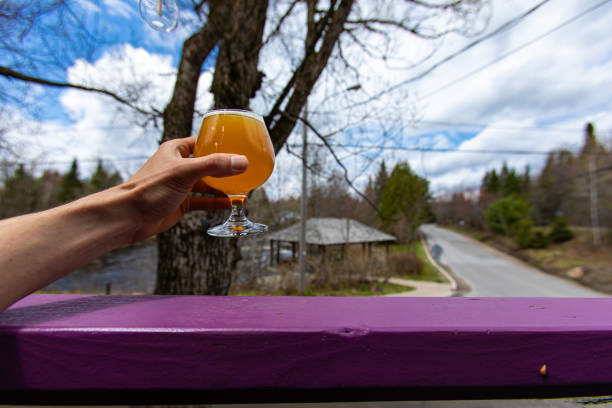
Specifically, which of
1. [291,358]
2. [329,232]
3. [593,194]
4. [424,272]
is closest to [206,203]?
[291,358]

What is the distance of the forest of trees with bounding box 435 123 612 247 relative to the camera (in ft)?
86.3

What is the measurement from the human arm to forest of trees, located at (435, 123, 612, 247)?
26.7 m

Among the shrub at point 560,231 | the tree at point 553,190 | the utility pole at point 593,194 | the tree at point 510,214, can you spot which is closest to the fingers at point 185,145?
the utility pole at point 593,194

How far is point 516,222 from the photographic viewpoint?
112 ft

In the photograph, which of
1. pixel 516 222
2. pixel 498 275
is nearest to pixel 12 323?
pixel 498 275

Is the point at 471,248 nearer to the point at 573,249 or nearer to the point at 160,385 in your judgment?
the point at 573,249

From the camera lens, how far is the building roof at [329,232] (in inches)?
522

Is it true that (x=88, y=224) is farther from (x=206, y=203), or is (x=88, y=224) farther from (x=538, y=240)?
(x=538, y=240)

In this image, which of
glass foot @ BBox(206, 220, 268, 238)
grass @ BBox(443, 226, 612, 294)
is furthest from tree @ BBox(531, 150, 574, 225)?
glass foot @ BBox(206, 220, 268, 238)

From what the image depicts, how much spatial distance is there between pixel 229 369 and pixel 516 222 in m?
41.8

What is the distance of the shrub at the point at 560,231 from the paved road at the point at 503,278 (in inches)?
190

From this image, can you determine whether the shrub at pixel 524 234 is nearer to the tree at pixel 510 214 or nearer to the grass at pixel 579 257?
the grass at pixel 579 257

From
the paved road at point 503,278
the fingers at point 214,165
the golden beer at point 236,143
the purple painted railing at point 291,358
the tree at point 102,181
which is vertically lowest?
the paved road at point 503,278

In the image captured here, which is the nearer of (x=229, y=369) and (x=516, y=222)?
(x=229, y=369)
